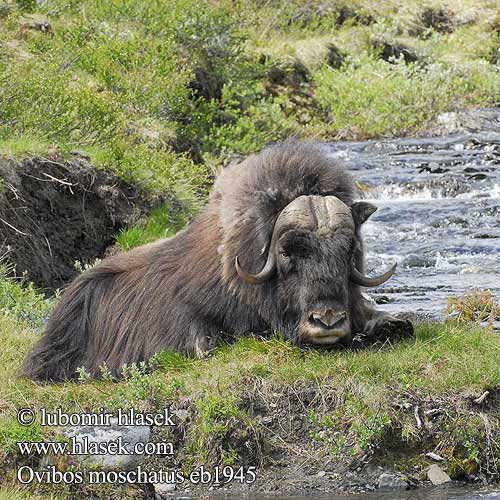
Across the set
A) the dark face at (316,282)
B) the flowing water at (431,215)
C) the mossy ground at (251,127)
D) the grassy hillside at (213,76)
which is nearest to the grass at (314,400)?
the mossy ground at (251,127)

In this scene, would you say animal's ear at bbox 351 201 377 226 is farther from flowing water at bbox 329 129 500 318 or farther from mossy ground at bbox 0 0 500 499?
flowing water at bbox 329 129 500 318

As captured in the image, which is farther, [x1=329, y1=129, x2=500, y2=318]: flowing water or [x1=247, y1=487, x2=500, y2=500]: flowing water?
[x1=329, y1=129, x2=500, y2=318]: flowing water

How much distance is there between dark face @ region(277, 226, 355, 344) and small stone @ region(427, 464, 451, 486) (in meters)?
0.86

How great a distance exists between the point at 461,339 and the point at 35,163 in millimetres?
3993

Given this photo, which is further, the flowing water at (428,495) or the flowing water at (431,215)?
the flowing water at (431,215)

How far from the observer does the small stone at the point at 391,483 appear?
4008mm

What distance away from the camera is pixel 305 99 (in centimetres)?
1792

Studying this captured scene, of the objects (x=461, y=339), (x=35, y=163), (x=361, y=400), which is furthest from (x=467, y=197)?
(x=361, y=400)

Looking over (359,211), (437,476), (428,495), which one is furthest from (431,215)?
(428,495)

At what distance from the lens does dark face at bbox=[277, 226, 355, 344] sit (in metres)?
4.71

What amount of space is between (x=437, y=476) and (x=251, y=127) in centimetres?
953

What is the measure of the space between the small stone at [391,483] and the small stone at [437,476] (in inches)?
4.3

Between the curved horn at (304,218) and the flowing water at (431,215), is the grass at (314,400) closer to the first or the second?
the curved horn at (304,218)

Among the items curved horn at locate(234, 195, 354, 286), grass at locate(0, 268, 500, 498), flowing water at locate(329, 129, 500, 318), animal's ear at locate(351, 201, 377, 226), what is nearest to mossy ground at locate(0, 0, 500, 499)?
grass at locate(0, 268, 500, 498)
